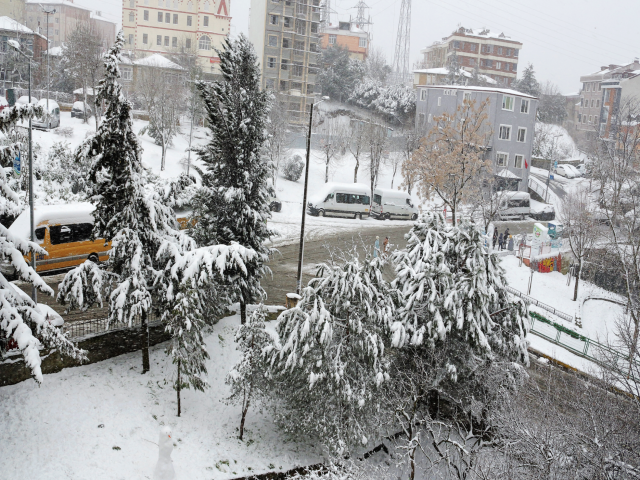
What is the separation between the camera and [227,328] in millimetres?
17047

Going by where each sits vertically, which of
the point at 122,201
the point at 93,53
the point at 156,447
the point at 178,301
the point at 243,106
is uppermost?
the point at 93,53

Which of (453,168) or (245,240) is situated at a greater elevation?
(453,168)

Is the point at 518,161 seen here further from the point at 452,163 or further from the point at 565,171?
the point at 452,163

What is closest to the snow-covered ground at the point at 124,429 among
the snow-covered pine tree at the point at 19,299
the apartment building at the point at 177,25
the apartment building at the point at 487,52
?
the snow-covered pine tree at the point at 19,299

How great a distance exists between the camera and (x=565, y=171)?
5534 centimetres

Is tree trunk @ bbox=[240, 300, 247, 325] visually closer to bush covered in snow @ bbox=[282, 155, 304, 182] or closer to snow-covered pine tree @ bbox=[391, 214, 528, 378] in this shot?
snow-covered pine tree @ bbox=[391, 214, 528, 378]

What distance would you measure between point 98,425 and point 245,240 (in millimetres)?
6985

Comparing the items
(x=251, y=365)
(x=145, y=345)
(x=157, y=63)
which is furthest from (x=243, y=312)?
(x=157, y=63)

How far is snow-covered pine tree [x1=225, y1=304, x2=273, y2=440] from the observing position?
12430 mm

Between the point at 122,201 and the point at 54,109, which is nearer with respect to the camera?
the point at 122,201

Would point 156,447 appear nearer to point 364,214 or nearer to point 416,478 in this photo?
point 416,478

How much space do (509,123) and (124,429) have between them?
41.5 m

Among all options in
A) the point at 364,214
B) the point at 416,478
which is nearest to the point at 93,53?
the point at 364,214

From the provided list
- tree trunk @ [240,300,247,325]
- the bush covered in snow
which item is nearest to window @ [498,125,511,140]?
the bush covered in snow
